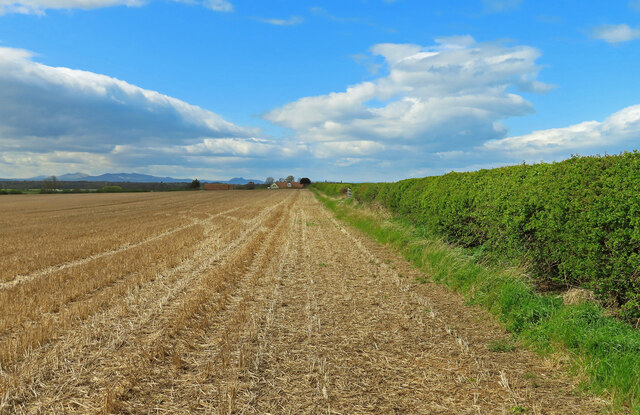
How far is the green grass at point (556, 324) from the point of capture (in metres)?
4.42

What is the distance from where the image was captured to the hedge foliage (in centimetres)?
551

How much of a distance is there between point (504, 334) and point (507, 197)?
3.41 meters

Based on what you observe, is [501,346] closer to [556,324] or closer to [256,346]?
[556,324]

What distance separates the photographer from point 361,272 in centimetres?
1068

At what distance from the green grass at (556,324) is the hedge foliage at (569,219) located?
46cm

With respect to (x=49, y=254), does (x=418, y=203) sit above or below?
above

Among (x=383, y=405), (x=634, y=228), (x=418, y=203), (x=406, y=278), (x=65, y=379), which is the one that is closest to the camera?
(x=383, y=405)

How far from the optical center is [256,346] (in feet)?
18.7

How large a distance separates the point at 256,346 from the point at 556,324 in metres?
4.45

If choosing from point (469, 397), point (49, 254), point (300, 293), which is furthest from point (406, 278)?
point (49, 254)

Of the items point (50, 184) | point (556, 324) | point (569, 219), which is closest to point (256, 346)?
point (556, 324)

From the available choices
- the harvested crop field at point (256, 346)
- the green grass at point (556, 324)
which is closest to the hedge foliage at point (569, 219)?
the green grass at point (556, 324)

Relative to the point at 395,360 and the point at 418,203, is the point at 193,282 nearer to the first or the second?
the point at 395,360

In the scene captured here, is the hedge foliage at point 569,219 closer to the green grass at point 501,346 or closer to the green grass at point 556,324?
the green grass at point 556,324
